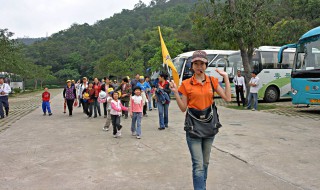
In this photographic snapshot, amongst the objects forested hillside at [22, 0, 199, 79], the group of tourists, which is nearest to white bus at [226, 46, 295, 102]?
the group of tourists

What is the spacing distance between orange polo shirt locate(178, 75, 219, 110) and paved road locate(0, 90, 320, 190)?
1.39m

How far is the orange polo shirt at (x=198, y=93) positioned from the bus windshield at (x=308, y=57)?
10.0 meters

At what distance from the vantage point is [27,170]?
19.1 feet

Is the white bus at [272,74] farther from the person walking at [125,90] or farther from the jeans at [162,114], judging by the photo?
the jeans at [162,114]

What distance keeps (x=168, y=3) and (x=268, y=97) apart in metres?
131

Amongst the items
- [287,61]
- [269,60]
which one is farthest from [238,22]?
[287,61]

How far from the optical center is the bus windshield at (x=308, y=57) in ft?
41.9

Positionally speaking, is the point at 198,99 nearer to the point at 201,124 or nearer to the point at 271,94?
the point at 201,124

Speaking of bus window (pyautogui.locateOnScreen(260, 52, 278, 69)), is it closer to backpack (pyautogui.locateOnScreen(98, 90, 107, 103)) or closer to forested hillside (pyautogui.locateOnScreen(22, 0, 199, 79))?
backpack (pyautogui.locateOnScreen(98, 90, 107, 103))

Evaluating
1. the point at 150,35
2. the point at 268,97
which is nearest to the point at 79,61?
the point at 150,35

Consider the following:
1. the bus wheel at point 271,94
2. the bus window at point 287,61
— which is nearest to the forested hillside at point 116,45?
the bus window at point 287,61

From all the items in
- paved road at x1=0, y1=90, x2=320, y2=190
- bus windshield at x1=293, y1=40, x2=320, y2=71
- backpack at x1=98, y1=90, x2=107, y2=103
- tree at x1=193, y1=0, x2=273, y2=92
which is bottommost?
paved road at x1=0, y1=90, x2=320, y2=190

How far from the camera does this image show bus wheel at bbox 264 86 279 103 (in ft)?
63.4

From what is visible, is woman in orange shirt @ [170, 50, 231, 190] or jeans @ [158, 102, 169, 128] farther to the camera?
jeans @ [158, 102, 169, 128]
